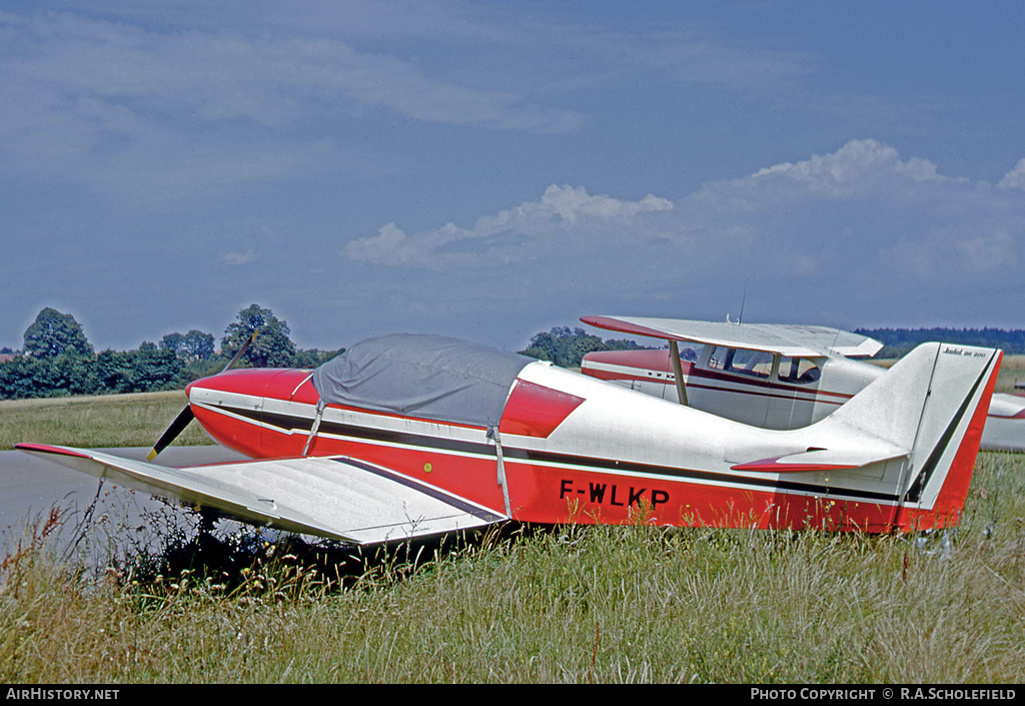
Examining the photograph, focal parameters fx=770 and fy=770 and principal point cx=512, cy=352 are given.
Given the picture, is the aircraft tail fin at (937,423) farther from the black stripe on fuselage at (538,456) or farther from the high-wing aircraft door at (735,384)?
the high-wing aircraft door at (735,384)

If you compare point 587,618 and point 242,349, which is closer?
point 587,618

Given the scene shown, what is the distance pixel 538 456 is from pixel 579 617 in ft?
5.60

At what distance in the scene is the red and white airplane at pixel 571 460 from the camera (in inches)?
207

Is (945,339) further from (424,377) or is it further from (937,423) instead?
(424,377)

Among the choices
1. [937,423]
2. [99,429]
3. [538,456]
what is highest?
[937,423]

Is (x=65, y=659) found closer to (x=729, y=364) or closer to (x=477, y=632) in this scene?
(x=477, y=632)

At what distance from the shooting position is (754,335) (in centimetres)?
1010

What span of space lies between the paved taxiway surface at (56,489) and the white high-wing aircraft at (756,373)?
5.55 m

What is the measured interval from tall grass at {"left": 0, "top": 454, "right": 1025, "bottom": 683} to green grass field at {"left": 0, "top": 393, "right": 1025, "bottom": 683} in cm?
1

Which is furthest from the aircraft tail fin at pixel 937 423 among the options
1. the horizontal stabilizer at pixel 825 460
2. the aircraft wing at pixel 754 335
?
the aircraft wing at pixel 754 335

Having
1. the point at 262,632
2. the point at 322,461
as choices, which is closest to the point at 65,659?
the point at 262,632

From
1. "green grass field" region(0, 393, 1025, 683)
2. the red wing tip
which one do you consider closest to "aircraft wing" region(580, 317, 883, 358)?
"green grass field" region(0, 393, 1025, 683)

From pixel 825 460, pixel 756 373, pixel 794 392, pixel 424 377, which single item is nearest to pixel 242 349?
pixel 424 377

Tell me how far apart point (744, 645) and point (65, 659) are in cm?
318
